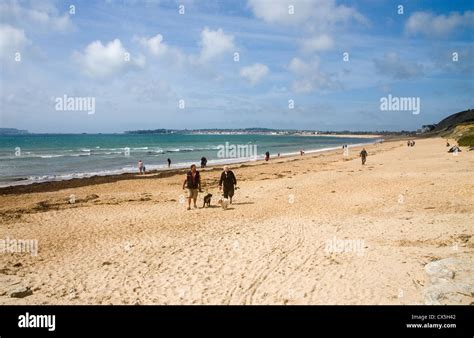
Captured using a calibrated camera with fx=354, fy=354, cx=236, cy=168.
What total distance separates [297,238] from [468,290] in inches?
211

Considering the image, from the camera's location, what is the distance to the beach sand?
700 cm

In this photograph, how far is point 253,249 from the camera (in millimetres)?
9914

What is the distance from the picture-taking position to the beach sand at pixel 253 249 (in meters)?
7.00

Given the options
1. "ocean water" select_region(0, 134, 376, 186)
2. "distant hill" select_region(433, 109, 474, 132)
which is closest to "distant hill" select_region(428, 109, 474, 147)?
A: "distant hill" select_region(433, 109, 474, 132)

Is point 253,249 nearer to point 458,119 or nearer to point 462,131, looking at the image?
point 462,131

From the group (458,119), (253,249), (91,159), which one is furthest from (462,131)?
(458,119)

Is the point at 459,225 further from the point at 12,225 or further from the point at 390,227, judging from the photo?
the point at 12,225

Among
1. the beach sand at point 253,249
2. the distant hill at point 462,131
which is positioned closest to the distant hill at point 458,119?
the distant hill at point 462,131

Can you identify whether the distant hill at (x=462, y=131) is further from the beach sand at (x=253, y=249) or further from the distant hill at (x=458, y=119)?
the beach sand at (x=253, y=249)

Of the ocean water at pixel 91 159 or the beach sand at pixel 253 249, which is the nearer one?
the beach sand at pixel 253 249

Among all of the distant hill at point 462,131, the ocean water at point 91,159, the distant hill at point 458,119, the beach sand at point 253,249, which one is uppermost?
the distant hill at point 458,119

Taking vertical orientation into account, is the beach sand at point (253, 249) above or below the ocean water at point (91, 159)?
below
